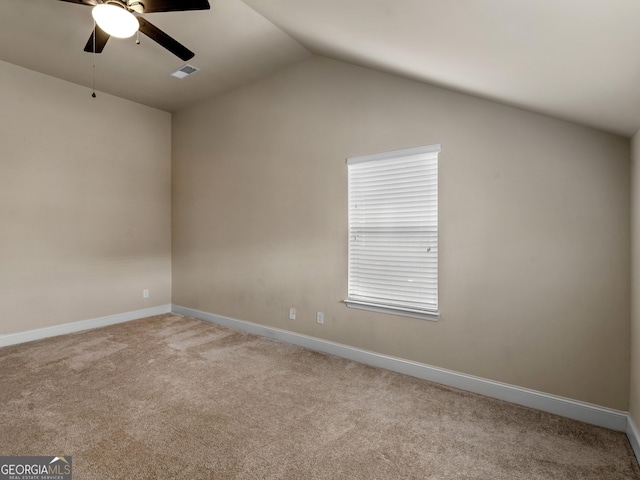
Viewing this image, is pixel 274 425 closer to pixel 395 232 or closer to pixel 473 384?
pixel 473 384

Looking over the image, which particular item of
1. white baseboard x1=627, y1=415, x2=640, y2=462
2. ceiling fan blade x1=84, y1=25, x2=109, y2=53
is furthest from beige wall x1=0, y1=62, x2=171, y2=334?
white baseboard x1=627, y1=415, x2=640, y2=462

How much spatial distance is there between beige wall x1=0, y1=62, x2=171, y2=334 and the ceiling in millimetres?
440

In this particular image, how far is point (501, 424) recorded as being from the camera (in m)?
2.35

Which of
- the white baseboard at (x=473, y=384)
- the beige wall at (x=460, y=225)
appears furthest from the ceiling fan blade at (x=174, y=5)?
the white baseboard at (x=473, y=384)

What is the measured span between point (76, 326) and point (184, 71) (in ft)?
11.5

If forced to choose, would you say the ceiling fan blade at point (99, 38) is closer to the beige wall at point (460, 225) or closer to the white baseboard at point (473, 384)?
the beige wall at point (460, 225)

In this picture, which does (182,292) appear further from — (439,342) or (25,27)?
(439,342)

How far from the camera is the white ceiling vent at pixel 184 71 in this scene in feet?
12.8

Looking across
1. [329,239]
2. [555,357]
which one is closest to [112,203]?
[329,239]

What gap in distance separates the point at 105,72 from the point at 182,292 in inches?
122

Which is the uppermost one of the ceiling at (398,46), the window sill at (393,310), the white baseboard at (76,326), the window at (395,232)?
the ceiling at (398,46)

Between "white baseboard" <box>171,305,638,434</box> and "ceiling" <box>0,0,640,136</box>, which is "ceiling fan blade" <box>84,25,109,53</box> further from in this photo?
"white baseboard" <box>171,305,638,434</box>

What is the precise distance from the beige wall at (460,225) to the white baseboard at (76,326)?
1.42 metres

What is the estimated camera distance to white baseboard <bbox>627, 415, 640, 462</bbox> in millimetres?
2008
